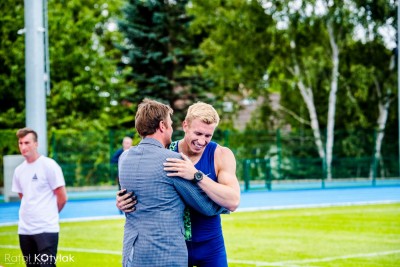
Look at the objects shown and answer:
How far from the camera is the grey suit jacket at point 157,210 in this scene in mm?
4980

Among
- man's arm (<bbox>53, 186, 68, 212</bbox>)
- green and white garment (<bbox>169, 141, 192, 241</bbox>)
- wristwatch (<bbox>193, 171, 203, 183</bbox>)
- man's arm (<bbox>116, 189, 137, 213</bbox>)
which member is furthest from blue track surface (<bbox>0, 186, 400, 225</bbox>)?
wristwatch (<bbox>193, 171, 203, 183</bbox>)

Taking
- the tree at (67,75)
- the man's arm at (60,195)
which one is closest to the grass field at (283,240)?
the man's arm at (60,195)

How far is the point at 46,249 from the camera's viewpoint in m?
8.11

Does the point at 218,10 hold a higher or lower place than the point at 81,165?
higher

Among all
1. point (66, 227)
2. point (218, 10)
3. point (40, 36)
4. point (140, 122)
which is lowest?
point (66, 227)

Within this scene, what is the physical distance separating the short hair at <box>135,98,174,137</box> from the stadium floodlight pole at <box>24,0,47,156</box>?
40.5ft

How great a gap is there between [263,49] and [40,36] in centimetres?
2775

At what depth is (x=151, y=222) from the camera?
16.4ft

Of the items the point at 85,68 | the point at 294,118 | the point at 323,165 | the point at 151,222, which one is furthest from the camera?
the point at 294,118

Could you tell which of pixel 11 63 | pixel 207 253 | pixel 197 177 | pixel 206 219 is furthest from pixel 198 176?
pixel 11 63

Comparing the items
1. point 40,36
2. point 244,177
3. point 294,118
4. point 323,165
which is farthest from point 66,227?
point 294,118

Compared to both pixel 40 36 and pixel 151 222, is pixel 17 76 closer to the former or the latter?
pixel 40 36

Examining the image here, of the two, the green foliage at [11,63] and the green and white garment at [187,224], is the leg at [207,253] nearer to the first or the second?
the green and white garment at [187,224]

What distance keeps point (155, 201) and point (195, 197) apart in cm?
24
